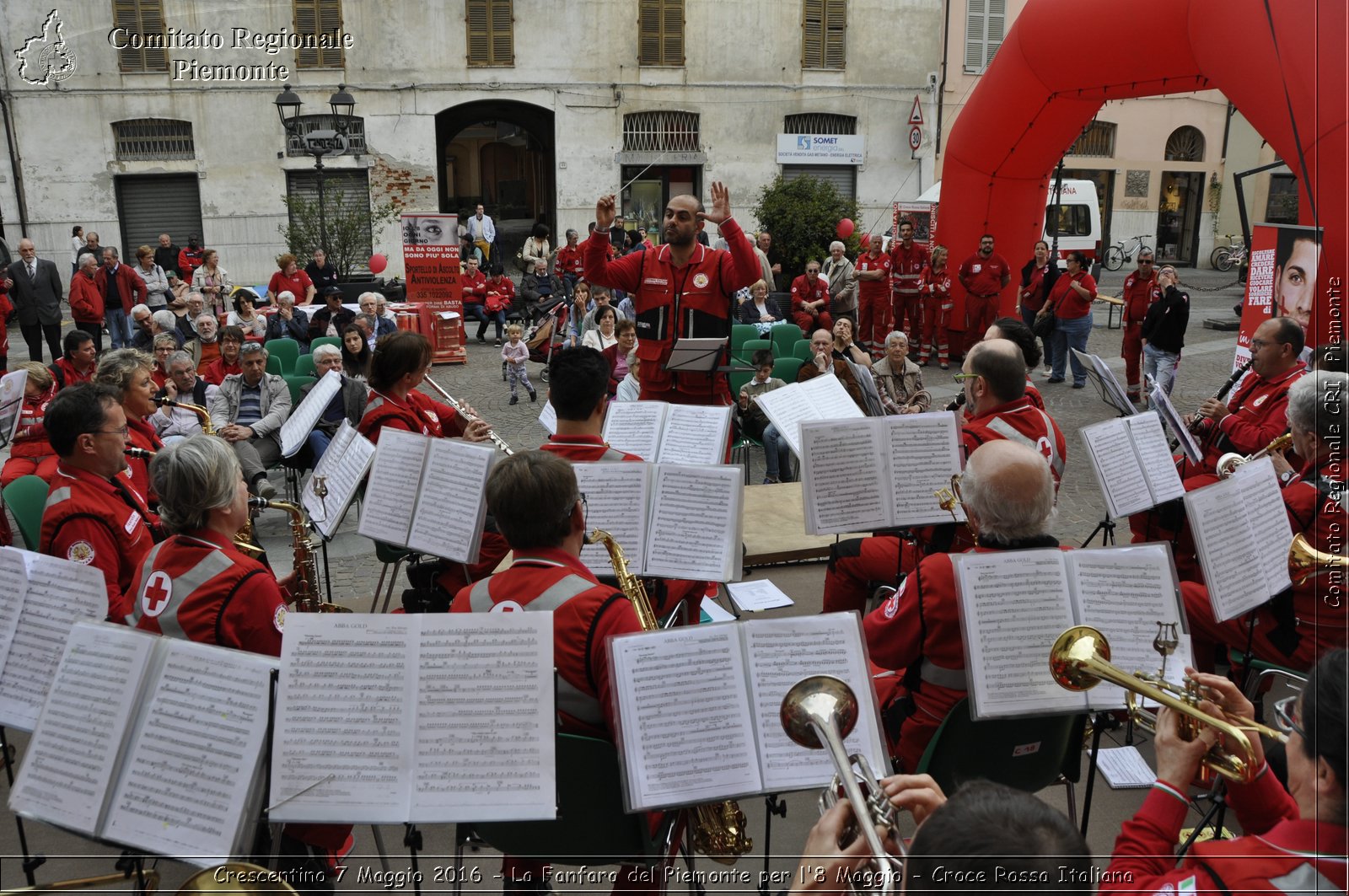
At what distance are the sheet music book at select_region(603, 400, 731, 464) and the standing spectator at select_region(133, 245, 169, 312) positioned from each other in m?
12.2

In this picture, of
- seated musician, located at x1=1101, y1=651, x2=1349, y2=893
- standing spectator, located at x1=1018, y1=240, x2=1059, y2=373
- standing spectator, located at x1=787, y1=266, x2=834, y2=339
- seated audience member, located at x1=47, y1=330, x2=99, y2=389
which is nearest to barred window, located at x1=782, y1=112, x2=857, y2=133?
standing spectator, located at x1=787, y1=266, x2=834, y2=339

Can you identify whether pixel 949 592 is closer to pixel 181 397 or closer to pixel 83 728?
pixel 83 728

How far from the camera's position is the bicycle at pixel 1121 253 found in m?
26.6

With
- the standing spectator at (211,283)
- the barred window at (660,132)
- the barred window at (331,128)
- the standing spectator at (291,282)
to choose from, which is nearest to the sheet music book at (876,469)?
the standing spectator at (291,282)

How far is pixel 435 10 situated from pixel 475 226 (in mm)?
4979

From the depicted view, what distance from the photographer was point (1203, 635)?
4.08m

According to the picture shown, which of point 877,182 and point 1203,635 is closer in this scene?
point 1203,635

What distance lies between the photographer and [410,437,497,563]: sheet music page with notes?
13.4 ft

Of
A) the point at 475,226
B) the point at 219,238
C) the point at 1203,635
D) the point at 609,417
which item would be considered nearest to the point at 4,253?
the point at 219,238

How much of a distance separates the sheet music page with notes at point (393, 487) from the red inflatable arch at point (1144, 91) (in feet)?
21.4

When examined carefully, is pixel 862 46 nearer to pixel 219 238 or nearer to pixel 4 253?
pixel 219 238

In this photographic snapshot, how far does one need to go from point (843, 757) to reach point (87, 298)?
539 inches

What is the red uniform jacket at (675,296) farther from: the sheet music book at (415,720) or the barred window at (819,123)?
the barred window at (819,123)

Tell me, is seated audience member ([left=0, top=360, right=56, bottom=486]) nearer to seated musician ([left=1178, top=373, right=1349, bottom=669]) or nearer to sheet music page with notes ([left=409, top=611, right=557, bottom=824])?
sheet music page with notes ([left=409, top=611, right=557, bottom=824])
